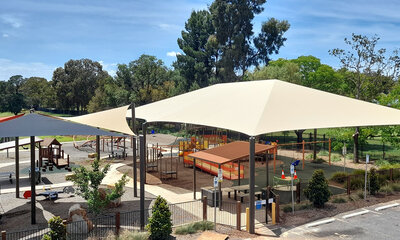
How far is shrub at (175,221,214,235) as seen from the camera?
1195 cm

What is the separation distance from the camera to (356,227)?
12805 mm

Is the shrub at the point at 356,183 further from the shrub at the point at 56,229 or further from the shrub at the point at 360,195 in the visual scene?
the shrub at the point at 56,229

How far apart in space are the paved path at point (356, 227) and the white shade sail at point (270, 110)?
12.8 feet

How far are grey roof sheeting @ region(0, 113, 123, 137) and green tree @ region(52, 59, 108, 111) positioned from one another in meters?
85.0

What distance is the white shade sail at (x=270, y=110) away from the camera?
14.3 meters

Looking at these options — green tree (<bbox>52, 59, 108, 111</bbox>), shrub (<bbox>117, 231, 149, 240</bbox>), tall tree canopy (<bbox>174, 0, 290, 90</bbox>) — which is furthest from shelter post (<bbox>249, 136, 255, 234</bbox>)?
green tree (<bbox>52, 59, 108, 111</bbox>)

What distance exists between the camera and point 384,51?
29906 millimetres

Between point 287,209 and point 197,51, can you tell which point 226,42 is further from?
point 287,209

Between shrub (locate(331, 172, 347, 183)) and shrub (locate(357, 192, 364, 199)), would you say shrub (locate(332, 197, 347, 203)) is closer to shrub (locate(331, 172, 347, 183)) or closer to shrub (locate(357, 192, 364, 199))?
shrub (locate(357, 192, 364, 199))

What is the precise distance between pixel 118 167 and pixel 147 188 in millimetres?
7003

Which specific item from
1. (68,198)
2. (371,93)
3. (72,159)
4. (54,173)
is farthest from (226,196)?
(371,93)

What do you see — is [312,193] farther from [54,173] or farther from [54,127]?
[54,173]

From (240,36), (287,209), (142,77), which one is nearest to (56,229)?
(287,209)

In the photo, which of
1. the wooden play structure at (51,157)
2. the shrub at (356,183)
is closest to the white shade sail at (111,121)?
the wooden play structure at (51,157)
